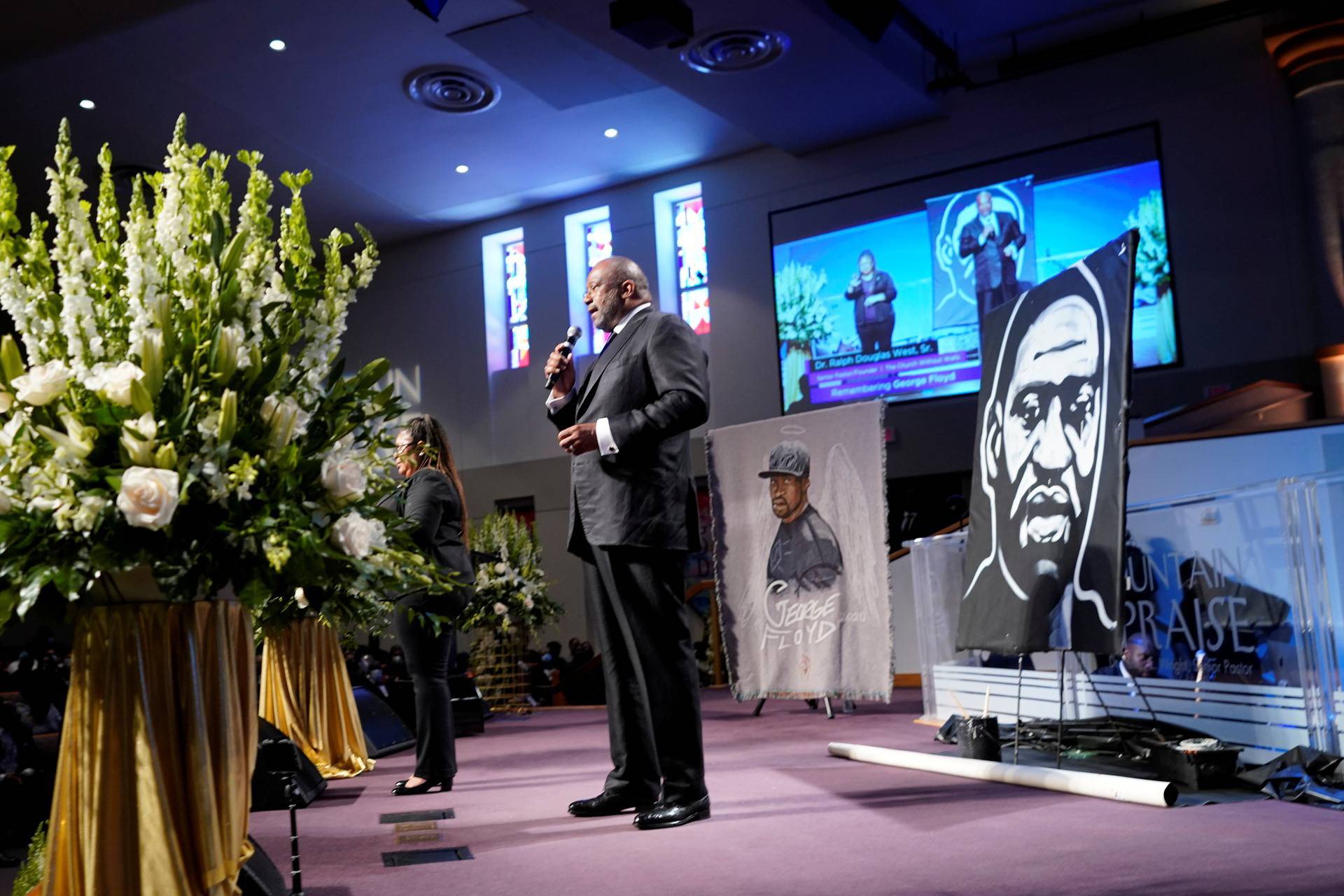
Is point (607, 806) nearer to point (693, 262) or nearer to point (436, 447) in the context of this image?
point (436, 447)

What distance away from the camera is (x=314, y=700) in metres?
4.60

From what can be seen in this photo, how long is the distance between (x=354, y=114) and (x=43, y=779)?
867 centimetres

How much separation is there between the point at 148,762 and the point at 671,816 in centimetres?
154

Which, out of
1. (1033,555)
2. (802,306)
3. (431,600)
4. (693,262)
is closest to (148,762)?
(431,600)

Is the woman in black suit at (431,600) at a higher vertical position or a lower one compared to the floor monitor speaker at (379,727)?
higher

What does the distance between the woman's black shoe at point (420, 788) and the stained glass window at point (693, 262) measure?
8476 millimetres

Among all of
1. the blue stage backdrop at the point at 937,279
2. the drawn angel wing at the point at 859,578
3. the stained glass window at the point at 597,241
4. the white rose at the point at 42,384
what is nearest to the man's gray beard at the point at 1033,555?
the drawn angel wing at the point at 859,578

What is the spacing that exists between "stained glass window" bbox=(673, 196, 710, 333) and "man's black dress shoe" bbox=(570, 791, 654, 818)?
9.10 metres

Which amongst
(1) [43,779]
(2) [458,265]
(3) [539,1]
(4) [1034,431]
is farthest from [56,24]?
(4) [1034,431]

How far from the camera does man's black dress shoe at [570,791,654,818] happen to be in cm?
304

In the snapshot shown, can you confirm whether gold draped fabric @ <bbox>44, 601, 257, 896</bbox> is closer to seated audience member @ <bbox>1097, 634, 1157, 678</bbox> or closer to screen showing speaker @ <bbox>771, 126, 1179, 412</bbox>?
seated audience member @ <bbox>1097, 634, 1157, 678</bbox>

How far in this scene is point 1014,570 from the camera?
11.6ft

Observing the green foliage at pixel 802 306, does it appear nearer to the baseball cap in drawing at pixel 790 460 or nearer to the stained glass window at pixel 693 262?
the stained glass window at pixel 693 262

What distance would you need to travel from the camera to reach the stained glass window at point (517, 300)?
13344 mm
